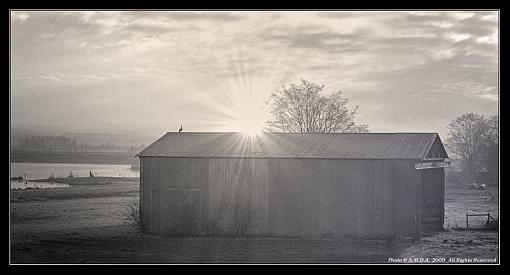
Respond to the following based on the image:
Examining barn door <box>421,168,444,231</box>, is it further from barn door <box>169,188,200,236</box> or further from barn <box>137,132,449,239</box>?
barn door <box>169,188,200,236</box>

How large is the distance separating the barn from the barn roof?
0.05 metres

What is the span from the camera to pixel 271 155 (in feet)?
110

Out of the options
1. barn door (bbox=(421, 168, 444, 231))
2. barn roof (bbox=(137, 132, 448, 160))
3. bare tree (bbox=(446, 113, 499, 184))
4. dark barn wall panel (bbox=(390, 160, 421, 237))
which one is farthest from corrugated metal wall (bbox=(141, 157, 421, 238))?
bare tree (bbox=(446, 113, 499, 184))

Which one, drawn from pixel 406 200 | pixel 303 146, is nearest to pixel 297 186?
pixel 303 146

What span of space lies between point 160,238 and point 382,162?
11.8 meters

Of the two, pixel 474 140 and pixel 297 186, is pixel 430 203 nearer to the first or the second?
pixel 297 186

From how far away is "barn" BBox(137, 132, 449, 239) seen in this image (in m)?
31.8

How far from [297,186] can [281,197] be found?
999mm

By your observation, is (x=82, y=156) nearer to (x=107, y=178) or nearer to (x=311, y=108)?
(x=107, y=178)

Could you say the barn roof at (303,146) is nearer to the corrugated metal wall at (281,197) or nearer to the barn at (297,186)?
the barn at (297,186)

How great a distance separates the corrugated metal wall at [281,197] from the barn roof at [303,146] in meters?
0.45

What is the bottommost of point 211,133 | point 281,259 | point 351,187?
point 281,259

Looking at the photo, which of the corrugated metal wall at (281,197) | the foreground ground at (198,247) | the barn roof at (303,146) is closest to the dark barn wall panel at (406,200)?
the corrugated metal wall at (281,197)

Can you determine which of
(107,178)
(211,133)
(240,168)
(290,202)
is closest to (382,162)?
(290,202)
